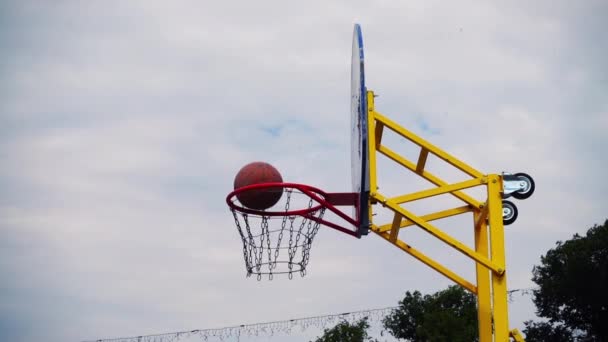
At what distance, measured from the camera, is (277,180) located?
10055mm

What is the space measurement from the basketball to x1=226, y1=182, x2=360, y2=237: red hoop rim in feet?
0.28

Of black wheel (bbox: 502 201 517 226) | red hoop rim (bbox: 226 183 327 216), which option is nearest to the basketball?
red hoop rim (bbox: 226 183 327 216)

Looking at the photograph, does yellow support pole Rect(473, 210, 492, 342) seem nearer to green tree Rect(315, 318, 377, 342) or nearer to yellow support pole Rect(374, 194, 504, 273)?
yellow support pole Rect(374, 194, 504, 273)

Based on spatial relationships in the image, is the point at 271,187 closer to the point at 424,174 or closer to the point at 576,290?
the point at 424,174

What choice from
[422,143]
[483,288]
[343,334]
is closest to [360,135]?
[422,143]

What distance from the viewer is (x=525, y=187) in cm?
959

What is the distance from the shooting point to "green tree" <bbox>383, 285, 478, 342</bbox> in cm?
3462

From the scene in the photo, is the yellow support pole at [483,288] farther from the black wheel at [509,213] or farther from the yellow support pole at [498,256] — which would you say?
the yellow support pole at [498,256]

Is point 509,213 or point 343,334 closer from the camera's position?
point 509,213

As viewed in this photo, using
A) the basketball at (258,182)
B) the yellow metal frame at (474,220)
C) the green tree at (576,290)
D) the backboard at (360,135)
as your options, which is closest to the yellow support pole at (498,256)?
the yellow metal frame at (474,220)

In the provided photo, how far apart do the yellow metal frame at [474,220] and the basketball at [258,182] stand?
1.40 meters

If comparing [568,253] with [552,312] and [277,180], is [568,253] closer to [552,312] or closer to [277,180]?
[552,312]

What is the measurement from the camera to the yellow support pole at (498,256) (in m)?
8.73

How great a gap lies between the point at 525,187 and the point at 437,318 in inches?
1066
